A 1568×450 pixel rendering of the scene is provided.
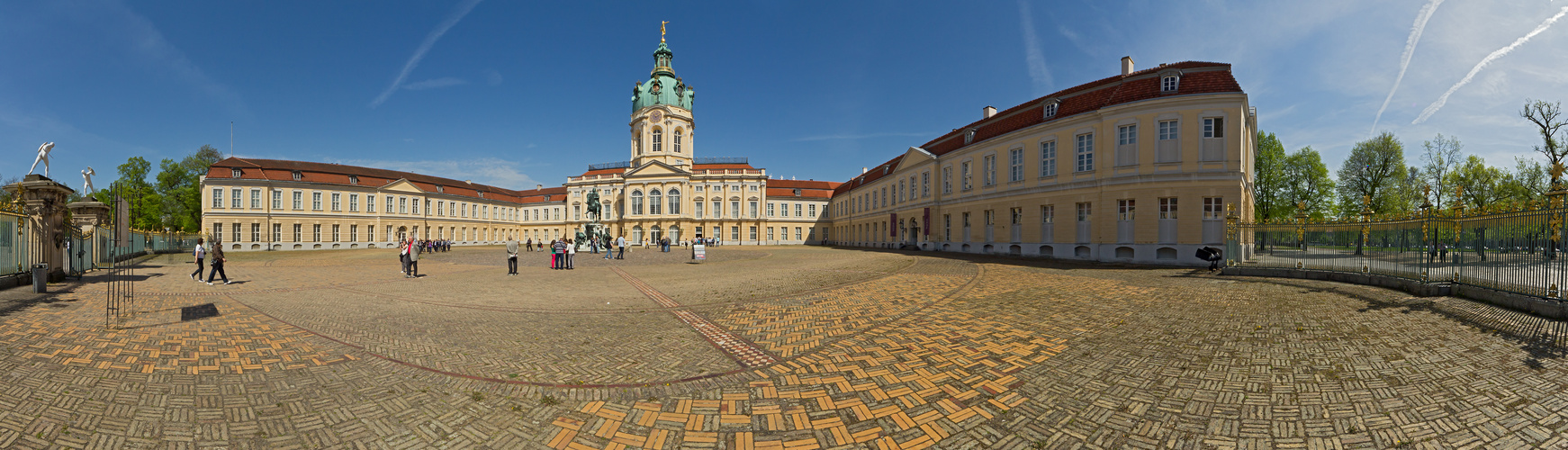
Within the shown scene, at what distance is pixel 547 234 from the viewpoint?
6912 cm

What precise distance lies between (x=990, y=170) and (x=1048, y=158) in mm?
4075

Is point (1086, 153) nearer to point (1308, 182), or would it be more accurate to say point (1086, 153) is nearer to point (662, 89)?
point (1308, 182)

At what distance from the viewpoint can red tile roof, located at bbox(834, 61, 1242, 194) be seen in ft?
63.4

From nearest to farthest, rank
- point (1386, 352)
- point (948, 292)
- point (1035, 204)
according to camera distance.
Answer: point (1386, 352) < point (948, 292) < point (1035, 204)

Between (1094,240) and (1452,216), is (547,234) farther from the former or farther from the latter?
(1452,216)

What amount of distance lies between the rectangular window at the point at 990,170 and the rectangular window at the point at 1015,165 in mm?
1225

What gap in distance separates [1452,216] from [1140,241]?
425 inches

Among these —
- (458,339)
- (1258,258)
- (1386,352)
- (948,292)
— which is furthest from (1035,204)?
(458,339)

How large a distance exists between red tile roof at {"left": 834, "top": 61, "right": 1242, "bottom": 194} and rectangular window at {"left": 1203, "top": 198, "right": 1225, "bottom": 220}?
4.25 meters

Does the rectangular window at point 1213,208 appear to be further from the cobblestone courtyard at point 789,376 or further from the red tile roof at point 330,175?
the red tile roof at point 330,175

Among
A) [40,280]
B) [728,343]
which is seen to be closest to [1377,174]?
[728,343]

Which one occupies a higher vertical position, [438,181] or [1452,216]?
[438,181]

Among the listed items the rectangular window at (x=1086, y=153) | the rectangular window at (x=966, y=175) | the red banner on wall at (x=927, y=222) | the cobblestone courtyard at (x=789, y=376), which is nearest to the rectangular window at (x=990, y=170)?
the rectangular window at (x=966, y=175)

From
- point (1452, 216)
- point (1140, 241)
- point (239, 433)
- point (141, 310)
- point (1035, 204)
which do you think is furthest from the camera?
point (1035, 204)
